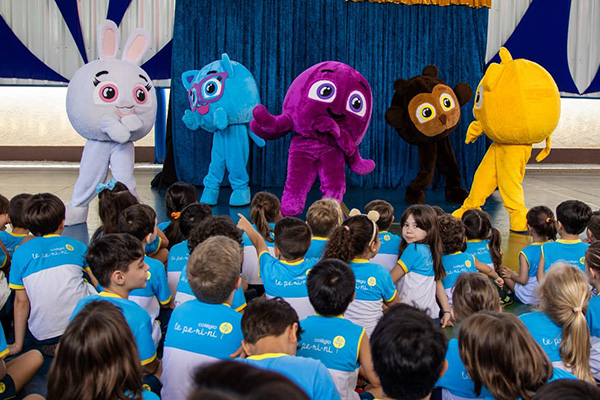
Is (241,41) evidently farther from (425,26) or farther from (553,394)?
(553,394)

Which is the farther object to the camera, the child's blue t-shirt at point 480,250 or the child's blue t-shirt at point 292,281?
the child's blue t-shirt at point 480,250

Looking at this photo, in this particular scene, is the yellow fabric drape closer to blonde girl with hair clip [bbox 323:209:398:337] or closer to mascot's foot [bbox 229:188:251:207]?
mascot's foot [bbox 229:188:251:207]

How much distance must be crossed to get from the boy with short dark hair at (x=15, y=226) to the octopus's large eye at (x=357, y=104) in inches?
128

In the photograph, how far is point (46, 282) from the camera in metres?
2.98

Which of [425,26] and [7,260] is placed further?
[425,26]

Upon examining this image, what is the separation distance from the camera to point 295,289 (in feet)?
9.59

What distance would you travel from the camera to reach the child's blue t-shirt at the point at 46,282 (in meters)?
2.98

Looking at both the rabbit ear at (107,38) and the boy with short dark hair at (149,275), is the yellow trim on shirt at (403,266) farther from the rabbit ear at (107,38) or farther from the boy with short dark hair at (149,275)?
the rabbit ear at (107,38)

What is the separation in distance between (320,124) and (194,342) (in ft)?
12.7

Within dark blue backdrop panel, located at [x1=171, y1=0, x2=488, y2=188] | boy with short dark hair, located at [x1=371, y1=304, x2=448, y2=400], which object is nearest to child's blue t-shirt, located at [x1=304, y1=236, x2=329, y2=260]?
boy with short dark hair, located at [x1=371, y1=304, x2=448, y2=400]

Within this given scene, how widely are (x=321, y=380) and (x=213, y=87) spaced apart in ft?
17.8

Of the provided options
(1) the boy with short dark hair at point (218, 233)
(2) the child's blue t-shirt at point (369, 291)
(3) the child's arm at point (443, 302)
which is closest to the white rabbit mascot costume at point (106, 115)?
(1) the boy with short dark hair at point (218, 233)

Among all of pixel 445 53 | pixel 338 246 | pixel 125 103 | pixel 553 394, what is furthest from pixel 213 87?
pixel 553 394

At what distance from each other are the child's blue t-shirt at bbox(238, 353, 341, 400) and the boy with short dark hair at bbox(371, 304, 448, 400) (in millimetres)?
176
